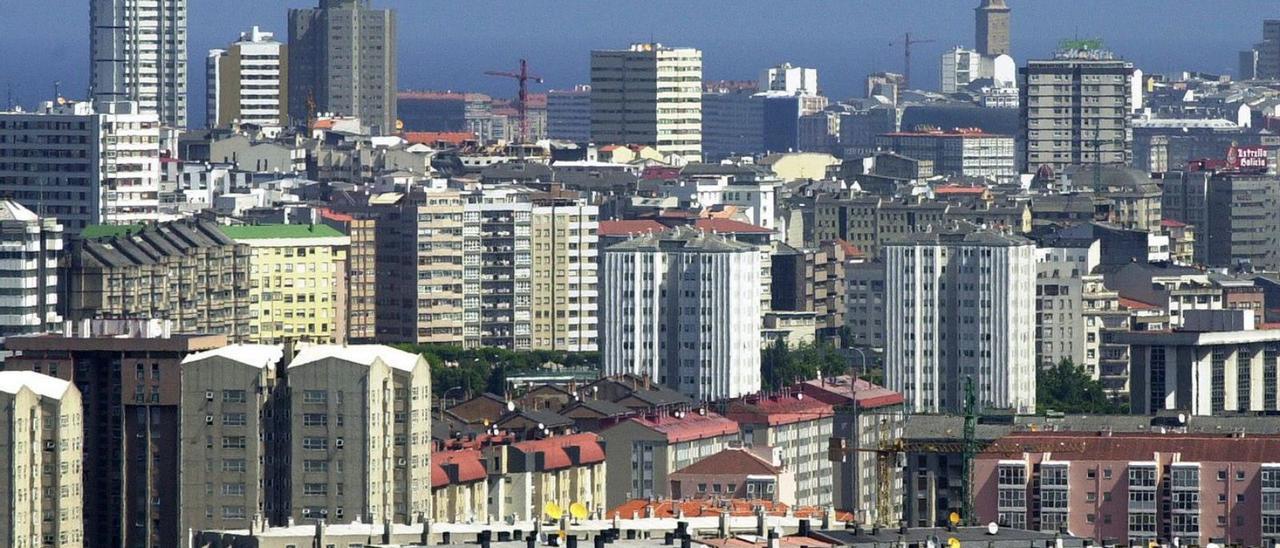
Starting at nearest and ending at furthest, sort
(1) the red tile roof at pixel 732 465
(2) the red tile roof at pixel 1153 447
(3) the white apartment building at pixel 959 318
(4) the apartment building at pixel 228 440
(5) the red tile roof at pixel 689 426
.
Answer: (4) the apartment building at pixel 228 440 < (2) the red tile roof at pixel 1153 447 < (1) the red tile roof at pixel 732 465 < (5) the red tile roof at pixel 689 426 < (3) the white apartment building at pixel 959 318

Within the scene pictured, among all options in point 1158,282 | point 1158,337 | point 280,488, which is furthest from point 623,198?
point 280,488

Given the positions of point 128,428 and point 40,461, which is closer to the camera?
point 40,461

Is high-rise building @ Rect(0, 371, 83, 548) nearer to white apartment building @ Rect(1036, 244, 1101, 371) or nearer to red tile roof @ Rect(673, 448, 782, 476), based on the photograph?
red tile roof @ Rect(673, 448, 782, 476)

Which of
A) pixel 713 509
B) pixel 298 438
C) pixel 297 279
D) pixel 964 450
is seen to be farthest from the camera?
pixel 297 279

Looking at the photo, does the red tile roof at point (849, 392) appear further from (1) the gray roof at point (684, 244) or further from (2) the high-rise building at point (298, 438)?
(2) the high-rise building at point (298, 438)

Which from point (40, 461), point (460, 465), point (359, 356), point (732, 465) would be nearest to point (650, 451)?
point (732, 465)

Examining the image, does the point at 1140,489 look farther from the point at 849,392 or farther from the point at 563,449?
the point at 849,392

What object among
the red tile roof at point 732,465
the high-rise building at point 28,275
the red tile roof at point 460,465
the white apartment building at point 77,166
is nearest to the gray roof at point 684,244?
the high-rise building at point 28,275
